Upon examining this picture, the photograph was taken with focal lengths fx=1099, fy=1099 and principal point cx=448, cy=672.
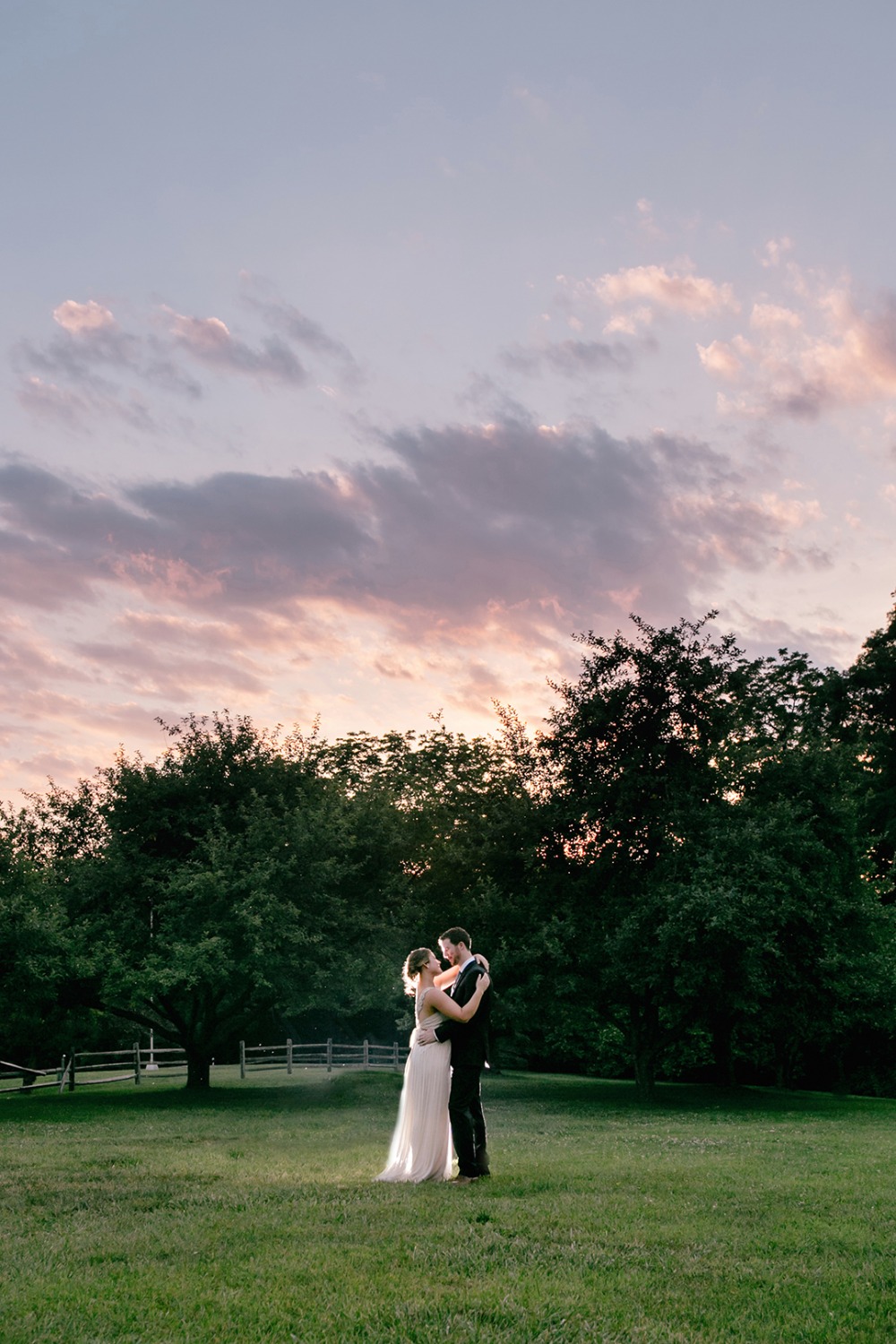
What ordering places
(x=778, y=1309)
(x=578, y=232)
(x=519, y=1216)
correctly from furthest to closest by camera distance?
(x=578, y=232) → (x=519, y=1216) → (x=778, y=1309)

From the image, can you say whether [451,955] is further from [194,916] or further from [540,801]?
[540,801]

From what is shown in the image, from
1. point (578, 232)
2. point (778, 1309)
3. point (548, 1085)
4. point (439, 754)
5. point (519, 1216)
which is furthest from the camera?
point (439, 754)

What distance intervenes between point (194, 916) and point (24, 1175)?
16740 mm

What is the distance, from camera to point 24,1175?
1230 centimetres

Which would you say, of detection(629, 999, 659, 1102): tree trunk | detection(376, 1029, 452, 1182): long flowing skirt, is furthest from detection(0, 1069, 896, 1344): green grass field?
detection(629, 999, 659, 1102): tree trunk

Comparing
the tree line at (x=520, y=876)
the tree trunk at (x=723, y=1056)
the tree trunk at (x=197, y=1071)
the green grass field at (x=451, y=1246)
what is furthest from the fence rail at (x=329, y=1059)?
the green grass field at (x=451, y=1246)

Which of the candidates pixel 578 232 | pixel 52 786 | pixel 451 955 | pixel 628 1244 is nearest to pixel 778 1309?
pixel 628 1244

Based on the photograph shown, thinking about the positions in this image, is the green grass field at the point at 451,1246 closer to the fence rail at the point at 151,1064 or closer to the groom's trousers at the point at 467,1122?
the groom's trousers at the point at 467,1122

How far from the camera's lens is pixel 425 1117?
11.5 metres

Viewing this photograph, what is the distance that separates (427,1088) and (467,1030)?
2.37 feet

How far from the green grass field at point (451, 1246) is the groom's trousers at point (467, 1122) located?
0.98 feet

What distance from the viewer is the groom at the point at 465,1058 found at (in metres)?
11.3

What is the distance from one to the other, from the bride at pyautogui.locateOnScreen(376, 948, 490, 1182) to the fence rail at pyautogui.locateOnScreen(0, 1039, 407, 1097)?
25.5m

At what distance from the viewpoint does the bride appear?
1130cm
